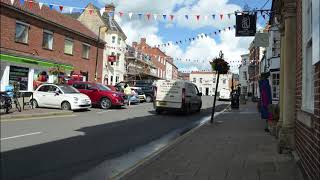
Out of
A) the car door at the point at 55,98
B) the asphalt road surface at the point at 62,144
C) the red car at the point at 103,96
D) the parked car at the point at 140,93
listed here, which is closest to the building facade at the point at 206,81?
the parked car at the point at 140,93

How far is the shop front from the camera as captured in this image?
28047 mm

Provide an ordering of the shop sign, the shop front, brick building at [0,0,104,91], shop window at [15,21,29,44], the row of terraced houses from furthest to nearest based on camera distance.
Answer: shop window at [15,21,29,44] < the row of terraced houses < brick building at [0,0,104,91] < the shop front < the shop sign

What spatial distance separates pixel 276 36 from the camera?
3338cm

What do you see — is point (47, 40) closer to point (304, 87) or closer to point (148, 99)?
point (148, 99)

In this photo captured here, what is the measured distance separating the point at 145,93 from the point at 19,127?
77.7ft

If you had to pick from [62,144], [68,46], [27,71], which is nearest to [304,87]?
[62,144]

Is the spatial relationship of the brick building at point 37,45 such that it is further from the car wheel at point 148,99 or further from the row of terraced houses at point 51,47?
the car wheel at point 148,99

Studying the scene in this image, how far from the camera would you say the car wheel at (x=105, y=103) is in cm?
2431

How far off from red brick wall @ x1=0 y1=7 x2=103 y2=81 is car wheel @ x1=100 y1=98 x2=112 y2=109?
29.0 feet

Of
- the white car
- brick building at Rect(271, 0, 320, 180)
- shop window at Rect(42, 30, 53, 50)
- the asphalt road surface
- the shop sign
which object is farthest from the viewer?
shop window at Rect(42, 30, 53, 50)

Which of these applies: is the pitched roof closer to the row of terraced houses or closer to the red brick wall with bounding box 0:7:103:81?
the row of terraced houses

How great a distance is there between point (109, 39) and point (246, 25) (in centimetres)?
3311

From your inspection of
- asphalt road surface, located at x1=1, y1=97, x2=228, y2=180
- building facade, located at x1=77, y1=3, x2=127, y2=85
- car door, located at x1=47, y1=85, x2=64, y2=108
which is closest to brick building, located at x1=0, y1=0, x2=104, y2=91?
car door, located at x1=47, y1=85, x2=64, y2=108

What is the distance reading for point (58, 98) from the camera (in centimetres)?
2098
